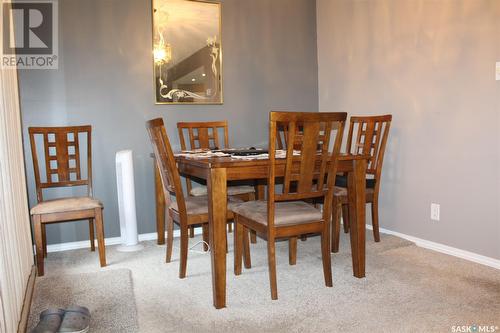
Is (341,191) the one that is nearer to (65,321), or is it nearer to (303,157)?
(303,157)

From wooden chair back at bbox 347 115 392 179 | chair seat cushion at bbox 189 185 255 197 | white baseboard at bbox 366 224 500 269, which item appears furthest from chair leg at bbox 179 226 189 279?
white baseboard at bbox 366 224 500 269

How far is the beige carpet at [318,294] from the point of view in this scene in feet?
6.24

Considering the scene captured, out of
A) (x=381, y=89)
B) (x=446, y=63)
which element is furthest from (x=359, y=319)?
(x=381, y=89)

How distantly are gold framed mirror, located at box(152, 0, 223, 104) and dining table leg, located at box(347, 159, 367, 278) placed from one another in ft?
5.82

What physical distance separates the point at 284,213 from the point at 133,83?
2004 millimetres

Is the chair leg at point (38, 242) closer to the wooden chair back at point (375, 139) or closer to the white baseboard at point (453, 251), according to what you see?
the wooden chair back at point (375, 139)

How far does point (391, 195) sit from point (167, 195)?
75.3 inches

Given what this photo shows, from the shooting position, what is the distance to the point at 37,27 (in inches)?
123

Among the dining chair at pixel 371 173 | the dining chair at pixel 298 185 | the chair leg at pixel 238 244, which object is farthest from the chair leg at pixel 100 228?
the dining chair at pixel 371 173

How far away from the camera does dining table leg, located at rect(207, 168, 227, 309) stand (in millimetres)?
2070

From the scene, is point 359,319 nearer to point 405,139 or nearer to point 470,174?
point 470,174

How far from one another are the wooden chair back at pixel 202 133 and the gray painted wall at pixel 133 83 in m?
0.16

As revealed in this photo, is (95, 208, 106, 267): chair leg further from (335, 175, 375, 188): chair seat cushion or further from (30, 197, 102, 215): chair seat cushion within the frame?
(335, 175, 375, 188): chair seat cushion

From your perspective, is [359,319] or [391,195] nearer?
[359,319]
